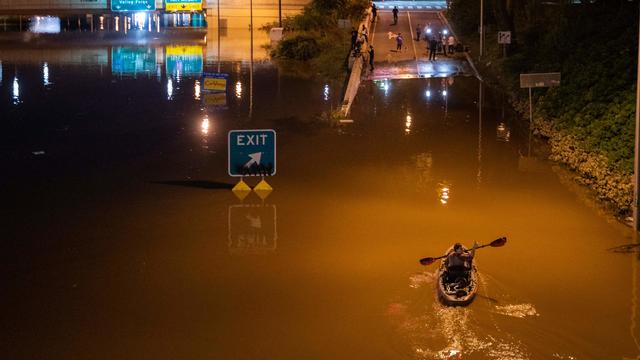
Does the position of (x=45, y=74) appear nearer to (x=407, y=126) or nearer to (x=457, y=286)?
(x=407, y=126)

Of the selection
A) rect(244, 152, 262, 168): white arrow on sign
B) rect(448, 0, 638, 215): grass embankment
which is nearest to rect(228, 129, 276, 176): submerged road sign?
rect(244, 152, 262, 168): white arrow on sign

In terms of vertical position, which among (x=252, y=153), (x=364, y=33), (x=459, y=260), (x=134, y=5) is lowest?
(x=459, y=260)

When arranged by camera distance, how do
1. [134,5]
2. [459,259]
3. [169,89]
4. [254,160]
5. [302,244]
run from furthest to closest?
1. [134,5]
2. [169,89]
3. [254,160]
4. [302,244]
5. [459,259]

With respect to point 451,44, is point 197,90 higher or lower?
lower

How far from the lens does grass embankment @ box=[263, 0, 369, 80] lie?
158 feet

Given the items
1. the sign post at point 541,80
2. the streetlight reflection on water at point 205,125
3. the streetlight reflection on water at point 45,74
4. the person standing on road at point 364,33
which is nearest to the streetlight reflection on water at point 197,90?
the streetlight reflection on water at point 205,125

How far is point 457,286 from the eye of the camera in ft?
41.5

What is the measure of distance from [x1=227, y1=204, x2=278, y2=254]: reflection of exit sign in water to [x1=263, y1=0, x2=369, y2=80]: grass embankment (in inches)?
1042

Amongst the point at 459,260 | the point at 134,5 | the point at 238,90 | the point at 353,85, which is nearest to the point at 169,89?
the point at 238,90

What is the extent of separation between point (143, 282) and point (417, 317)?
14.5ft

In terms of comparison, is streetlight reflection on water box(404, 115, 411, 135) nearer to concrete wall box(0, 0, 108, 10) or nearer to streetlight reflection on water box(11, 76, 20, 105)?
streetlight reflection on water box(11, 76, 20, 105)

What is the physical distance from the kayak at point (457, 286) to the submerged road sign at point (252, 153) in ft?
22.6

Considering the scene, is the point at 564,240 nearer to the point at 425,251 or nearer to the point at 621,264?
the point at 621,264

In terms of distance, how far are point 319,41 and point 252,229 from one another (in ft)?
133
